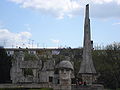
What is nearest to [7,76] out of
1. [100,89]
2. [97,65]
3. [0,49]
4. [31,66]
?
[0,49]

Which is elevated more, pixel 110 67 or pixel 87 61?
pixel 87 61

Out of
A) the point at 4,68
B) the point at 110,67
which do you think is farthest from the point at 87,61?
the point at 4,68

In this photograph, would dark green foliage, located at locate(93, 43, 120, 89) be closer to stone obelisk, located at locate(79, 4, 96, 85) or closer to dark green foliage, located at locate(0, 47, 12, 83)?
stone obelisk, located at locate(79, 4, 96, 85)

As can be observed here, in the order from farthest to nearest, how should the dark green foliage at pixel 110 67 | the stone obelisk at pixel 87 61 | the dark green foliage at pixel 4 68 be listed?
the dark green foliage at pixel 110 67 < the dark green foliage at pixel 4 68 < the stone obelisk at pixel 87 61

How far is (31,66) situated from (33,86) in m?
12.6

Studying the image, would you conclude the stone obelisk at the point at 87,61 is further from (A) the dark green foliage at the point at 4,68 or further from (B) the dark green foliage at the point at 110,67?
(A) the dark green foliage at the point at 4,68

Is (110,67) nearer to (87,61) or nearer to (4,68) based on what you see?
(87,61)

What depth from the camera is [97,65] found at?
69.4 meters

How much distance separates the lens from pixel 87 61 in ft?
171

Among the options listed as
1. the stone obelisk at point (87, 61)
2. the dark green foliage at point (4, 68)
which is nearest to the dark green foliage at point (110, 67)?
the stone obelisk at point (87, 61)

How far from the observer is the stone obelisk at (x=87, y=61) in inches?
1976

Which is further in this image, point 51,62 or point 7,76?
point 7,76

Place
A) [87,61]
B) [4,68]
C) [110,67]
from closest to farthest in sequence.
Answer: [87,61] < [4,68] < [110,67]

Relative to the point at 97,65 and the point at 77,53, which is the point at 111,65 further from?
the point at 77,53
